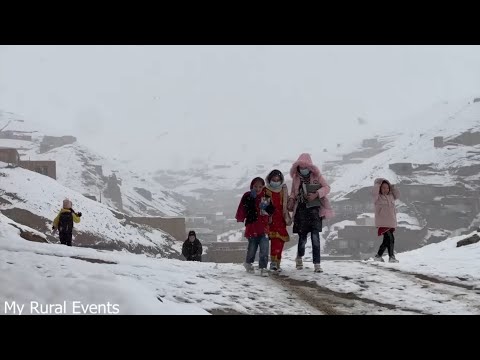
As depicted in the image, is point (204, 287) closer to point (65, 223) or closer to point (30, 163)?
point (65, 223)

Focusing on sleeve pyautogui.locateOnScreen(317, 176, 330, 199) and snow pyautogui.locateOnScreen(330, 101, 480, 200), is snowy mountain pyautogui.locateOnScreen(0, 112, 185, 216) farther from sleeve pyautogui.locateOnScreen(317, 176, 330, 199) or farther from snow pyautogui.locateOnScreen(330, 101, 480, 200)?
sleeve pyautogui.locateOnScreen(317, 176, 330, 199)

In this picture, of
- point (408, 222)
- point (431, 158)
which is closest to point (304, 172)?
point (408, 222)

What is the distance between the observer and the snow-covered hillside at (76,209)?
86.4 ft

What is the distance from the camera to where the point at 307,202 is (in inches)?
303

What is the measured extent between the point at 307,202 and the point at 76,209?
980 inches

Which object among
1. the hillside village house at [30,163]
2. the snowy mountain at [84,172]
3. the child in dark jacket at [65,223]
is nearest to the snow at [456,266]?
the child in dark jacket at [65,223]

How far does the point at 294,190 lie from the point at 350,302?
8.57ft

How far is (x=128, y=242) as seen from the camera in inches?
1160

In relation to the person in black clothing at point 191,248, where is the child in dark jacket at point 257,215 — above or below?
above

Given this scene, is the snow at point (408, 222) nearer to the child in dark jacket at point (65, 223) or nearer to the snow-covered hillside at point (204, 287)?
the snow-covered hillside at point (204, 287)

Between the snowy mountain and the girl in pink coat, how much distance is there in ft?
170

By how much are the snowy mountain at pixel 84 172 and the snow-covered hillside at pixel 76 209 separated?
83.6 ft

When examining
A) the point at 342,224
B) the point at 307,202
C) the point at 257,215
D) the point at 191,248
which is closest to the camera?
the point at 257,215
